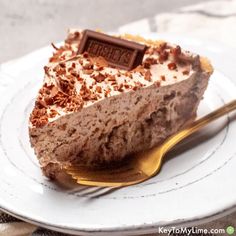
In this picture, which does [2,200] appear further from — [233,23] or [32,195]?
[233,23]

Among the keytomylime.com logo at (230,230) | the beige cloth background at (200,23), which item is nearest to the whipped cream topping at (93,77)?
the keytomylime.com logo at (230,230)

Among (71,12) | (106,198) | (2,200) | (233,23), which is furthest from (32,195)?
(71,12)

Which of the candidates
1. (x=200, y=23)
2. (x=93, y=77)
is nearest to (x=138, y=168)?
(x=93, y=77)

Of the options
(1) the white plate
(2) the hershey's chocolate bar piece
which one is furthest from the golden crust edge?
(2) the hershey's chocolate bar piece

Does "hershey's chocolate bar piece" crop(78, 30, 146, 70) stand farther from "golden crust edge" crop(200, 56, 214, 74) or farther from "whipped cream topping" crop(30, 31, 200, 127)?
"golden crust edge" crop(200, 56, 214, 74)

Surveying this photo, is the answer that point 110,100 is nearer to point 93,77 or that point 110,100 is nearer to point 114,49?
point 93,77
